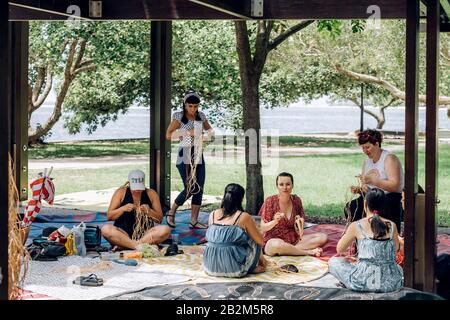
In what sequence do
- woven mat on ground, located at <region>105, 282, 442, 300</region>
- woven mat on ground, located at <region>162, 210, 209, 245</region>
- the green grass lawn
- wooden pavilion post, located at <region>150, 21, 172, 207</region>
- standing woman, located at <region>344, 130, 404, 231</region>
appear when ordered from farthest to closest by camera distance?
the green grass lawn
wooden pavilion post, located at <region>150, 21, 172, 207</region>
woven mat on ground, located at <region>162, 210, 209, 245</region>
standing woman, located at <region>344, 130, 404, 231</region>
woven mat on ground, located at <region>105, 282, 442, 300</region>

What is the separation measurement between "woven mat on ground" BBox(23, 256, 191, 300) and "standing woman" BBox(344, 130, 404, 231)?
6.30 ft

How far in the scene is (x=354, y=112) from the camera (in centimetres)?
3803

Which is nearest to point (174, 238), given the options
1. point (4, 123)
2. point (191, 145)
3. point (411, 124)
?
point (191, 145)

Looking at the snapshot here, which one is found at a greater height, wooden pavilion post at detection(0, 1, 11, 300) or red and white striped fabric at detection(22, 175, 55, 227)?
wooden pavilion post at detection(0, 1, 11, 300)

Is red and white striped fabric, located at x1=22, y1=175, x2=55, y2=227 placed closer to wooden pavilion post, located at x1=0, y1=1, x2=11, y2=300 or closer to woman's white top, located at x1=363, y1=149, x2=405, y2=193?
woman's white top, located at x1=363, y1=149, x2=405, y2=193

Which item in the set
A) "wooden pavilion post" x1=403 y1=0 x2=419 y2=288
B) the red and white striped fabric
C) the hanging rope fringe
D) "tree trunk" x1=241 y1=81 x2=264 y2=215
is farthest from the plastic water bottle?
"wooden pavilion post" x1=403 y1=0 x2=419 y2=288

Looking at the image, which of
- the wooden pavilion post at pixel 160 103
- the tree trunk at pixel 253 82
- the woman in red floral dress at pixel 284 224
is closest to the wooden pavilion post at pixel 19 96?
the wooden pavilion post at pixel 160 103

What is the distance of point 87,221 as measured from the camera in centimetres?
991

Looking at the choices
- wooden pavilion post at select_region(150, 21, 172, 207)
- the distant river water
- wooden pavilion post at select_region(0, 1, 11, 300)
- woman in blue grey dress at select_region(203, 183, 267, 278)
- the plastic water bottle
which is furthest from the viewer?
the distant river water

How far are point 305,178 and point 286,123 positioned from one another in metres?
Answer: 12.5

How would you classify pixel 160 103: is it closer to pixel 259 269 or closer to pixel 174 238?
pixel 174 238

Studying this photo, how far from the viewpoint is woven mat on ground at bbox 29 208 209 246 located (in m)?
8.83

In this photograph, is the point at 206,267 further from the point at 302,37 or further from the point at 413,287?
the point at 302,37

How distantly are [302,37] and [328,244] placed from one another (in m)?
12.8
